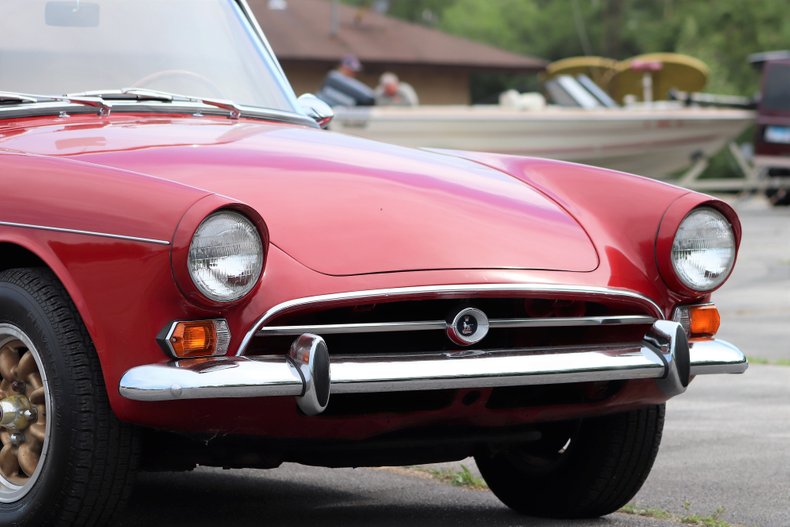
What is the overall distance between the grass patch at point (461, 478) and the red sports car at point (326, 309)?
29 cm

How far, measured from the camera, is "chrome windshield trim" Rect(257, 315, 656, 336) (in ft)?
10.5

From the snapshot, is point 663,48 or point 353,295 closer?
point 353,295

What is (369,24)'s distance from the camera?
3512cm

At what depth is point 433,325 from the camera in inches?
132

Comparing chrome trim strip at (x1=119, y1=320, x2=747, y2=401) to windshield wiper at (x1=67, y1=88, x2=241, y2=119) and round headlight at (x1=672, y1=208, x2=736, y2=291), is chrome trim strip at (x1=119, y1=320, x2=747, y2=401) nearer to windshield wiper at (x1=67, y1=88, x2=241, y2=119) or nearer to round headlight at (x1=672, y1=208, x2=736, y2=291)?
round headlight at (x1=672, y1=208, x2=736, y2=291)

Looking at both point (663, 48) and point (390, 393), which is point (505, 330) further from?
point (663, 48)

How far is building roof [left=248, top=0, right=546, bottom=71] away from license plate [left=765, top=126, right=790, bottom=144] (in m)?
11.3

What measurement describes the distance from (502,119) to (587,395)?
17.5 metres

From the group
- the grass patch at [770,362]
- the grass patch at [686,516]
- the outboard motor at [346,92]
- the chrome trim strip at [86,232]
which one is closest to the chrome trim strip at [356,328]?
the chrome trim strip at [86,232]

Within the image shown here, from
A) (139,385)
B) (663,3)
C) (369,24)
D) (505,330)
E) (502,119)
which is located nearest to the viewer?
(139,385)

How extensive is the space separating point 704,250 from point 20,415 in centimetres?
184

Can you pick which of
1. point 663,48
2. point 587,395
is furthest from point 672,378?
point 663,48

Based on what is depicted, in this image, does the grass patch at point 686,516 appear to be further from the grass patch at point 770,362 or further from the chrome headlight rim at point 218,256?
the grass patch at point 770,362

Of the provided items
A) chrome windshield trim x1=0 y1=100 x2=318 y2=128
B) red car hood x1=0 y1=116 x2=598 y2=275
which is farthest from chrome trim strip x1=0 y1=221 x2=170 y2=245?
chrome windshield trim x1=0 y1=100 x2=318 y2=128
